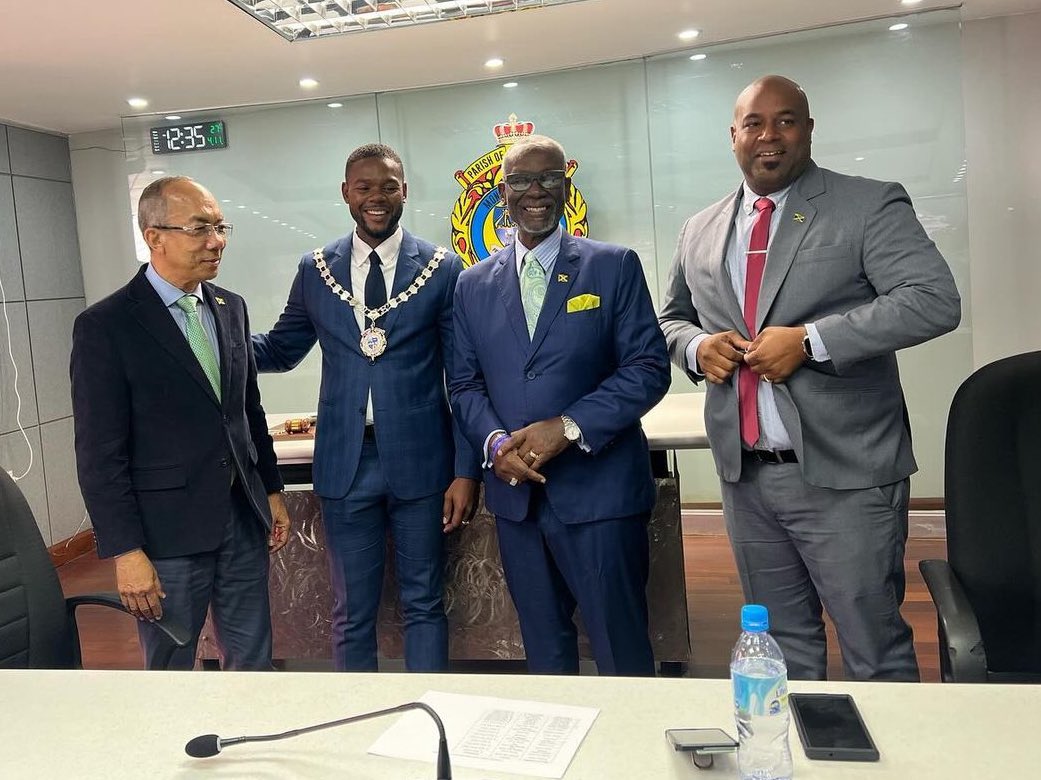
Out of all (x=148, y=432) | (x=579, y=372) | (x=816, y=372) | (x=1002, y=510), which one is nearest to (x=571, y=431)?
(x=579, y=372)

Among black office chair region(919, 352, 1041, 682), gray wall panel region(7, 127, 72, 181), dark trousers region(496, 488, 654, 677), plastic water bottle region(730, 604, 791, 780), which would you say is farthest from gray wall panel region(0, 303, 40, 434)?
plastic water bottle region(730, 604, 791, 780)

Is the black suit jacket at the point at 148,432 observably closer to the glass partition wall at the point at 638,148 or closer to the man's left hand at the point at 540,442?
the man's left hand at the point at 540,442

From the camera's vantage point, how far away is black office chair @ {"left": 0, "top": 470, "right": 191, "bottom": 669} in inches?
75.1

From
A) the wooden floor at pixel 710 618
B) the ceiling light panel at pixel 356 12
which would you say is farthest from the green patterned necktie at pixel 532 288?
the wooden floor at pixel 710 618

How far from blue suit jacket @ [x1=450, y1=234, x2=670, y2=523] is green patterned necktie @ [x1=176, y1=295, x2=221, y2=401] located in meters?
→ 0.66

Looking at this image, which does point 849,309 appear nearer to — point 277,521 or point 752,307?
point 752,307

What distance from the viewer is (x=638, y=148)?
4.84 meters

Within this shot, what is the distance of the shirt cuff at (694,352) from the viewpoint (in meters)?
2.18

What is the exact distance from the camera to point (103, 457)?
7.04 ft

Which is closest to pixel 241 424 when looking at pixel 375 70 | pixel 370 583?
pixel 370 583

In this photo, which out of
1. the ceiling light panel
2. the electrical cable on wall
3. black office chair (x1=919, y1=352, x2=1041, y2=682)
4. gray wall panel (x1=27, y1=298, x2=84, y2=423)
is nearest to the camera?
black office chair (x1=919, y1=352, x2=1041, y2=682)

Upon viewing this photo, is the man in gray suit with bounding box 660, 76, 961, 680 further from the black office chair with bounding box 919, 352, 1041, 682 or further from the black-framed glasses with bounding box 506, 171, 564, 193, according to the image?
the black-framed glasses with bounding box 506, 171, 564, 193

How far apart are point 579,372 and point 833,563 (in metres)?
0.76

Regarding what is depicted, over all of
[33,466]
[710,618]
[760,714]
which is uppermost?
[760,714]
